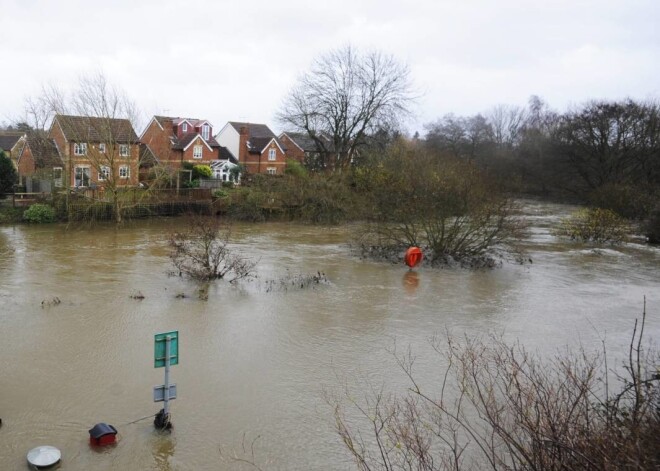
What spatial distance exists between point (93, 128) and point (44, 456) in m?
23.6

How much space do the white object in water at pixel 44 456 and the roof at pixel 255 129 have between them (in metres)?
→ 46.1

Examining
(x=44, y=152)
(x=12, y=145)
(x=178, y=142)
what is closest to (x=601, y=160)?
(x=178, y=142)

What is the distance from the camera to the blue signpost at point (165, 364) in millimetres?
7402

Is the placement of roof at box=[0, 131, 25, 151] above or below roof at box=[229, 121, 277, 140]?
below

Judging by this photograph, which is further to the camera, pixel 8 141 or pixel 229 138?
pixel 229 138

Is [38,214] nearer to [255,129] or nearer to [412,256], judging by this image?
[412,256]

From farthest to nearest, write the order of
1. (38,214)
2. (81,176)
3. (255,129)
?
(255,129), (81,176), (38,214)

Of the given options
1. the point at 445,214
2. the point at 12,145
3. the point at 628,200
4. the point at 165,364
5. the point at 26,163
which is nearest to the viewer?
the point at 165,364

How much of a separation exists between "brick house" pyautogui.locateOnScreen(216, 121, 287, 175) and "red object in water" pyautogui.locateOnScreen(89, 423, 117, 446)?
43347 mm

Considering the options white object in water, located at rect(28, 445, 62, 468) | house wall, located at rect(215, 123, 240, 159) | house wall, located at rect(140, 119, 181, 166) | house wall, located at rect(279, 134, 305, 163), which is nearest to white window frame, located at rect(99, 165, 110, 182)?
house wall, located at rect(140, 119, 181, 166)

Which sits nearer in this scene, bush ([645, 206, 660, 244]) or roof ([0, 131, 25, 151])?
bush ([645, 206, 660, 244])

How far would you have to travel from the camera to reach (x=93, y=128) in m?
27.3

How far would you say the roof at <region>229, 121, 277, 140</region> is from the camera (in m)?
51.9

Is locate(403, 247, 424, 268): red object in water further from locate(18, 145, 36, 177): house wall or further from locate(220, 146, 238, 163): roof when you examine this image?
locate(220, 146, 238, 163): roof
